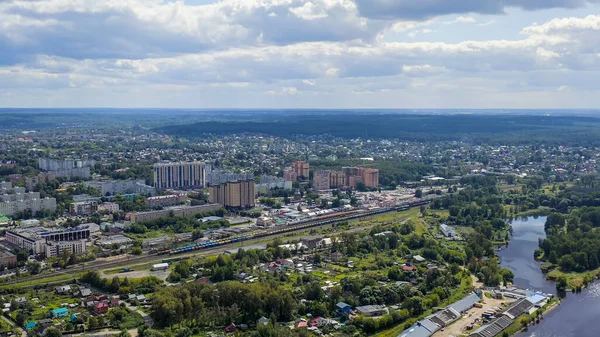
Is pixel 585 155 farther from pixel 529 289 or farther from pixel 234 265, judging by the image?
pixel 234 265

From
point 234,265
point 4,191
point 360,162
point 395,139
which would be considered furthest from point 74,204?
point 395,139

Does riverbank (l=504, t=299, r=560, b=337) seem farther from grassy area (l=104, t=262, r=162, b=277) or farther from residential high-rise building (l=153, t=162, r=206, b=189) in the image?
residential high-rise building (l=153, t=162, r=206, b=189)

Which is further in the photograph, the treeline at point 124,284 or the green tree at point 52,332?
the treeline at point 124,284

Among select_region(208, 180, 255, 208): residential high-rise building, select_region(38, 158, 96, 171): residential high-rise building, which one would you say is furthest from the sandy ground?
select_region(38, 158, 96, 171): residential high-rise building

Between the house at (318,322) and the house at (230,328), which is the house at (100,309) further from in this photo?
the house at (318,322)

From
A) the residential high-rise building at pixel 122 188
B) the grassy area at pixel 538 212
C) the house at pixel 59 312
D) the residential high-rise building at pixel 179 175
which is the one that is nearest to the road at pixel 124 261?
the house at pixel 59 312

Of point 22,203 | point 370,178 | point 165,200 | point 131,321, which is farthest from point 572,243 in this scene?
point 22,203
